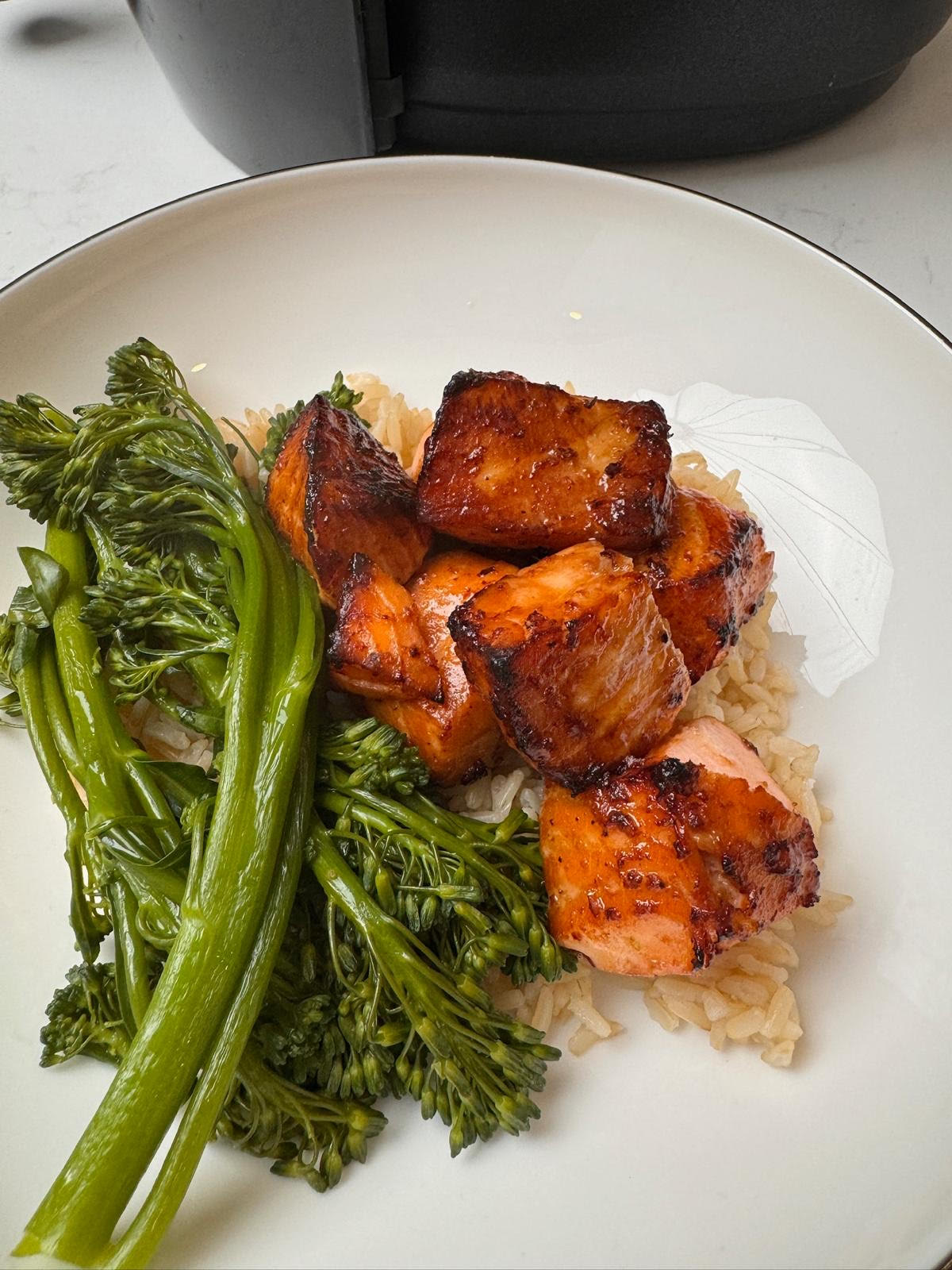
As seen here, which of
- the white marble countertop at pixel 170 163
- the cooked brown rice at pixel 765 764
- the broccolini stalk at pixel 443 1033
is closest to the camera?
the broccolini stalk at pixel 443 1033

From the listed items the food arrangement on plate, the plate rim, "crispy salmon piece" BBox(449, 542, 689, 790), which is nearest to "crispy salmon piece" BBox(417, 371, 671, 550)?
the food arrangement on plate

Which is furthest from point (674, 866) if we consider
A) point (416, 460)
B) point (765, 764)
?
point (416, 460)

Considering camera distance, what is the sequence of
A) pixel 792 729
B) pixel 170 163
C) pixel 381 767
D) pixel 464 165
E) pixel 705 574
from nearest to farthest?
1. pixel 381 767
2. pixel 705 574
3. pixel 792 729
4. pixel 464 165
5. pixel 170 163

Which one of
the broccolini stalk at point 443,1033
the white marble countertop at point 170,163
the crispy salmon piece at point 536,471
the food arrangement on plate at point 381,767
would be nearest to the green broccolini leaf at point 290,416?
the food arrangement on plate at point 381,767

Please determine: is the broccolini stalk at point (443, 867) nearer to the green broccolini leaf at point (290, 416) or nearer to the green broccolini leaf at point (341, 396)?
the green broccolini leaf at point (290, 416)

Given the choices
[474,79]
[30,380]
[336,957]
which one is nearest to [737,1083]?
[336,957]

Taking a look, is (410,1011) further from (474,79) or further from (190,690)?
(474,79)

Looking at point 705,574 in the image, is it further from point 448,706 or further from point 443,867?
point 443,867
